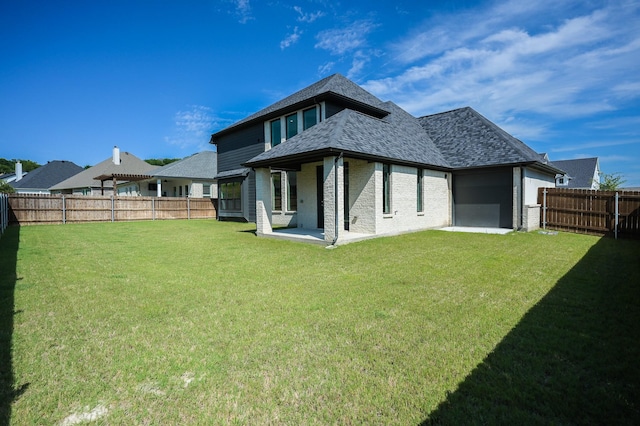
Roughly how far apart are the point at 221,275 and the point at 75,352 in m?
3.22

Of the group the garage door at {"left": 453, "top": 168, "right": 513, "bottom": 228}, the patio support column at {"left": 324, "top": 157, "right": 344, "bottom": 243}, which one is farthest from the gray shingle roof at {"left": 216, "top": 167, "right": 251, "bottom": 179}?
the garage door at {"left": 453, "top": 168, "right": 513, "bottom": 228}

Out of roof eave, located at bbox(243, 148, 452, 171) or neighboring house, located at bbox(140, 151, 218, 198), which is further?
neighboring house, located at bbox(140, 151, 218, 198)

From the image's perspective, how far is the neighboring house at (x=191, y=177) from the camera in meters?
26.2

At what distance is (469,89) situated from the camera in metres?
19.4

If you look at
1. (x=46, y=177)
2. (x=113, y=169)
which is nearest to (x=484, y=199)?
(x=113, y=169)

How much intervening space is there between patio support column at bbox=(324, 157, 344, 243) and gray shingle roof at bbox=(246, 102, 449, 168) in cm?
53

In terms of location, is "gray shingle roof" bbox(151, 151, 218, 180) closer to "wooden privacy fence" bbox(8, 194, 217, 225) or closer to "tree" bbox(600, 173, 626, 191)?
"wooden privacy fence" bbox(8, 194, 217, 225)

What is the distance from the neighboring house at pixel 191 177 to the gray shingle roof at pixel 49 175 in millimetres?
28486

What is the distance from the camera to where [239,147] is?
21.1 meters

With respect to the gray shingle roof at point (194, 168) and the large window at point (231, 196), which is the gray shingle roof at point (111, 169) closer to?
the gray shingle roof at point (194, 168)

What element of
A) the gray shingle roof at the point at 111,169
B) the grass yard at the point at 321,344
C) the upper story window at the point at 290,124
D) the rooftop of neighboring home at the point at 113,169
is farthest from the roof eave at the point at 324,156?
the gray shingle roof at the point at 111,169

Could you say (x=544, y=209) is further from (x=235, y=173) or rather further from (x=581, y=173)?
(x=581, y=173)

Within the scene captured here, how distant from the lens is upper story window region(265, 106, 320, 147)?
16016 mm

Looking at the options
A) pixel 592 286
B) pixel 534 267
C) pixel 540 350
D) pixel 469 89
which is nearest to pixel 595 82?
pixel 469 89
